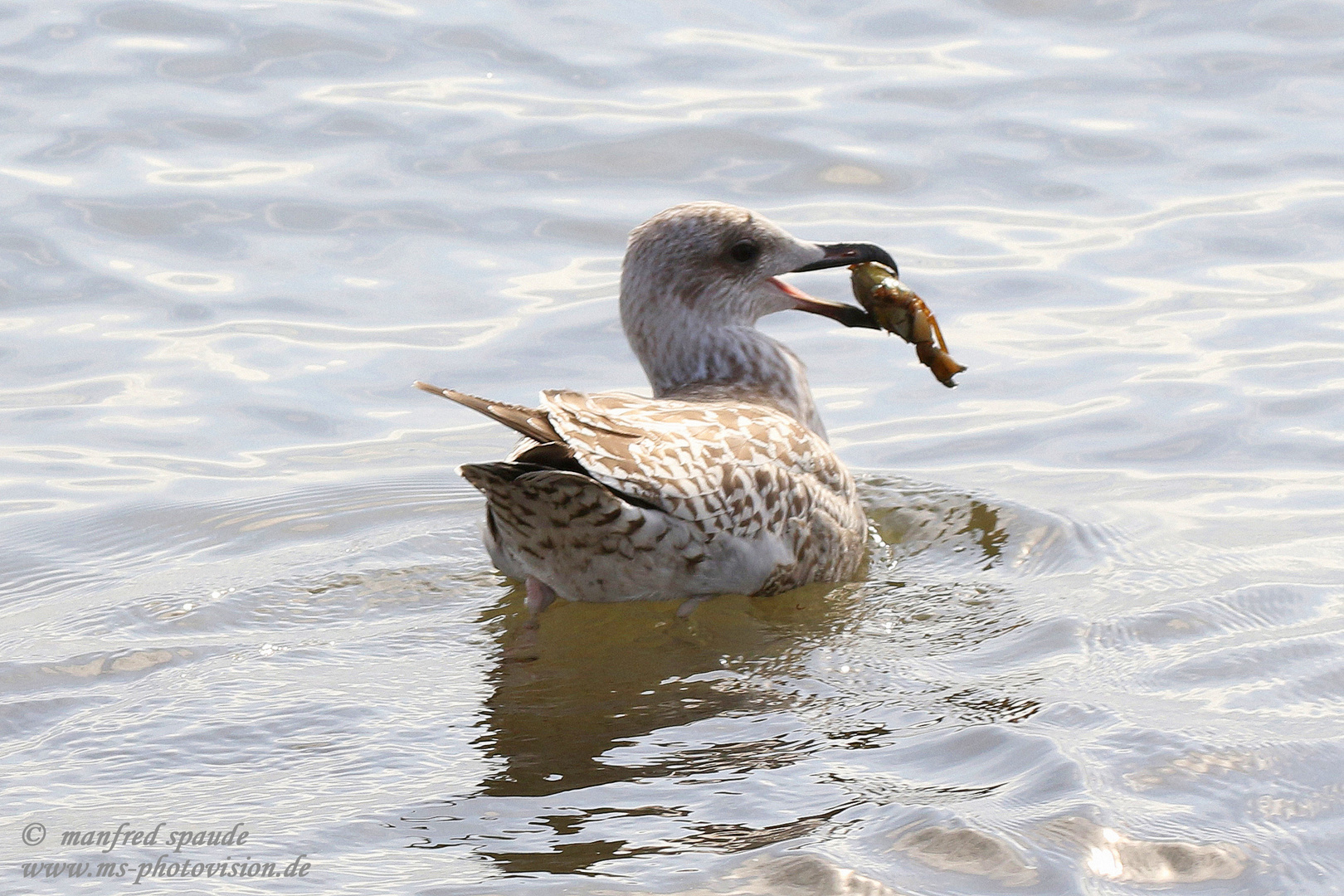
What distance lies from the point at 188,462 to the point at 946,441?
307 centimetres

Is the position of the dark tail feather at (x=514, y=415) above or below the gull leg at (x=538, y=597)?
above

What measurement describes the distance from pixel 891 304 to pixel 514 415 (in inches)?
93.4

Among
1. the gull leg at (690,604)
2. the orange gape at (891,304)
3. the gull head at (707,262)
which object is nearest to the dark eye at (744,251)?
the gull head at (707,262)

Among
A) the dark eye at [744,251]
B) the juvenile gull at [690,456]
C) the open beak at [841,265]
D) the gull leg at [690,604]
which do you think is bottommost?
the gull leg at [690,604]

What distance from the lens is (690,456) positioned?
5.45 m

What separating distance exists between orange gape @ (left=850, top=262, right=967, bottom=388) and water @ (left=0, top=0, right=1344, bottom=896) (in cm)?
59

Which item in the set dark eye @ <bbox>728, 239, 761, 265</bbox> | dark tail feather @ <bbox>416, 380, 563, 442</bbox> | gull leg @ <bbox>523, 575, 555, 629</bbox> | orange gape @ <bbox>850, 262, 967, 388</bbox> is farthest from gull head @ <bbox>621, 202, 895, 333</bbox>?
dark tail feather @ <bbox>416, 380, 563, 442</bbox>

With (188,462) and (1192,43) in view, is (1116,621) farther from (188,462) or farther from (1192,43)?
(1192,43)

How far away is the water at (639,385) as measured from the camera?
4.38 meters

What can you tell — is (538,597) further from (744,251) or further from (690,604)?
(744,251)

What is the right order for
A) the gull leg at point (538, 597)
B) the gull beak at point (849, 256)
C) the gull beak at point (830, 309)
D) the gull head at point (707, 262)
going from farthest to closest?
the gull beak at point (830, 309) < the gull beak at point (849, 256) < the gull head at point (707, 262) < the gull leg at point (538, 597)

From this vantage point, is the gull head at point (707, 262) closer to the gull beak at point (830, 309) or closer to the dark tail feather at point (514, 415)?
the gull beak at point (830, 309)

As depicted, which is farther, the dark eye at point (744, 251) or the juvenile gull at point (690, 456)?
the dark eye at point (744, 251)

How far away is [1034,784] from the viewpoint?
14.6ft
